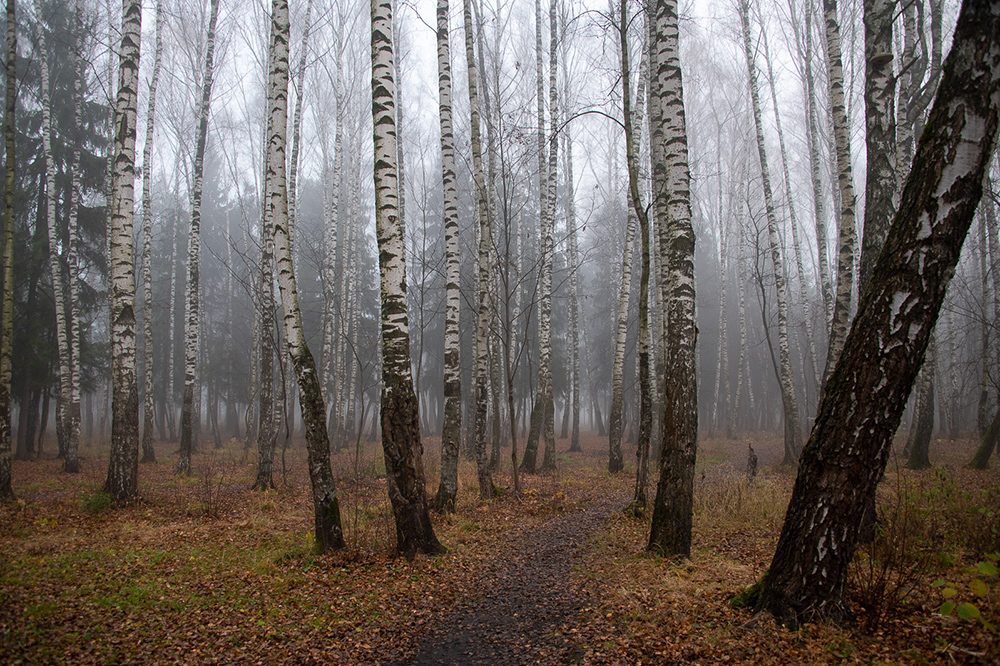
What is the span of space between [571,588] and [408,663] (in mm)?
1983

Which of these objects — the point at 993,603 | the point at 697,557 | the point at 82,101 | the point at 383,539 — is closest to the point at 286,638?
the point at 383,539

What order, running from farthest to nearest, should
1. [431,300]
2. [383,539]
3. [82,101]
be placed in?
[431,300], [82,101], [383,539]

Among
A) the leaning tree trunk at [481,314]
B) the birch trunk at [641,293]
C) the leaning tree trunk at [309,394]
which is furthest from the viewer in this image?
the leaning tree trunk at [481,314]

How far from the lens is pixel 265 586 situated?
491 cm

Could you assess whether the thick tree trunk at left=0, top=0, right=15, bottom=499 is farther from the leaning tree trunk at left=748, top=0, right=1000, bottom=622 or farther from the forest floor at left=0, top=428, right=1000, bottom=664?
the leaning tree trunk at left=748, top=0, right=1000, bottom=622

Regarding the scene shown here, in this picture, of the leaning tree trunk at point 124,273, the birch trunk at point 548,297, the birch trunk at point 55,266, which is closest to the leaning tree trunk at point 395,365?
the leaning tree trunk at point 124,273

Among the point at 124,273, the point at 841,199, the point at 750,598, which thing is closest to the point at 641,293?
the point at 750,598

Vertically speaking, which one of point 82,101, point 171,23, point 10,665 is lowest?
point 10,665

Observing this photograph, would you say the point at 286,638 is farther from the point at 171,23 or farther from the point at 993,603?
the point at 171,23

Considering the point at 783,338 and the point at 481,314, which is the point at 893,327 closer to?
the point at 481,314

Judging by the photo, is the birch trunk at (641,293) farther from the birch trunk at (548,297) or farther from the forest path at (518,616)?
the birch trunk at (548,297)

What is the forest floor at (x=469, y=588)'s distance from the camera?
341 cm

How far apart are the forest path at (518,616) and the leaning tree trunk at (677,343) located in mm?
1319

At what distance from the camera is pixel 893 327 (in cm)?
314
